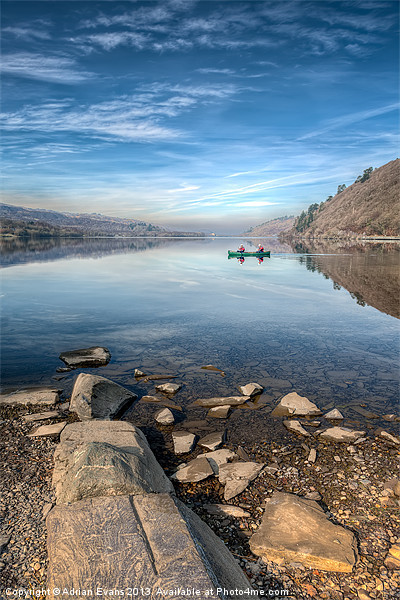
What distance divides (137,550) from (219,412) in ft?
19.4

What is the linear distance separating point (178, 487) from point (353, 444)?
4346 mm

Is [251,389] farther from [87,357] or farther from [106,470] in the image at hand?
[87,357]

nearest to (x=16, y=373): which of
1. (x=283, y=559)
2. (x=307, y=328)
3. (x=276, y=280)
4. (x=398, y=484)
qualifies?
(x=283, y=559)

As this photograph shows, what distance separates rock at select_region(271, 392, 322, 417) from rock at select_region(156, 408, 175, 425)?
9.28ft

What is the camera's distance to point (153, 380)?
12.4m

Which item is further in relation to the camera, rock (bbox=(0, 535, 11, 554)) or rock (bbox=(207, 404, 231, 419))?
rock (bbox=(207, 404, 231, 419))

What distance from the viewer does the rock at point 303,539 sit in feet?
17.0

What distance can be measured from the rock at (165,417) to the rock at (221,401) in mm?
1021

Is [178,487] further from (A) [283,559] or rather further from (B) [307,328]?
(B) [307,328]

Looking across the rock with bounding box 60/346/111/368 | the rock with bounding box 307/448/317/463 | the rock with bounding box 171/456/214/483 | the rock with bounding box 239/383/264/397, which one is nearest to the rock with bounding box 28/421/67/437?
the rock with bounding box 171/456/214/483

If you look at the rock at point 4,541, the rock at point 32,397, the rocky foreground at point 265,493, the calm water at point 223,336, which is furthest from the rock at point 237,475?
the rock at point 32,397

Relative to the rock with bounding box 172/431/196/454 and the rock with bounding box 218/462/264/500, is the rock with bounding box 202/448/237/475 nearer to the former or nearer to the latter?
the rock with bounding box 218/462/264/500

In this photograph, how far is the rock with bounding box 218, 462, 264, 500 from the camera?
22.6 ft

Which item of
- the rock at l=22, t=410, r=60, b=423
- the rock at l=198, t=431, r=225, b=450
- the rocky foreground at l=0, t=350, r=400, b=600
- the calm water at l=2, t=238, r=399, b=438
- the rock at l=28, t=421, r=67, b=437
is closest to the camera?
the rocky foreground at l=0, t=350, r=400, b=600
